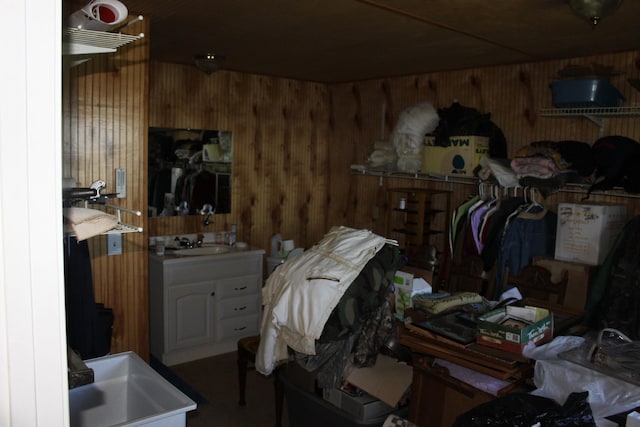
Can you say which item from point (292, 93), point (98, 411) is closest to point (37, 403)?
point (98, 411)

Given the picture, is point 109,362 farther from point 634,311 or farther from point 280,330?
point 634,311

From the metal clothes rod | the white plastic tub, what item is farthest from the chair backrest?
the white plastic tub

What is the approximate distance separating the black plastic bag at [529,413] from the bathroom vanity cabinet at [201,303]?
2876 mm

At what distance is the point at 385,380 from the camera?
2.42 metres

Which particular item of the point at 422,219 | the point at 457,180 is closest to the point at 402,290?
the point at 422,219

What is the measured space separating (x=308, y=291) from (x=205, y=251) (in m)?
2.45

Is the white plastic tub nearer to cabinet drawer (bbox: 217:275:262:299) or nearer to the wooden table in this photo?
the wooden table

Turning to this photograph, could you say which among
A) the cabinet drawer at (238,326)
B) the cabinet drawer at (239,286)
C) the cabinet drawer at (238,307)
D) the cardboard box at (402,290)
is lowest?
the cabinet drawer at (238,326)

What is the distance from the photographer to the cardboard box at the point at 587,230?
3.46 m

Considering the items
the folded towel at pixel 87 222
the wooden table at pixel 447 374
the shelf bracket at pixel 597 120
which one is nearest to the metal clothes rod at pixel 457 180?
the shelf bracket at pixel 597 120

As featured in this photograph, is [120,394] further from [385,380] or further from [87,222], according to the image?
[385,380]

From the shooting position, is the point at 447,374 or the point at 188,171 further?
the point at 188,171

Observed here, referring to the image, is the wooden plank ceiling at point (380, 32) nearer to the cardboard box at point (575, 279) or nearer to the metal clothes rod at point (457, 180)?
the metal clothes rod at point (457, 180)

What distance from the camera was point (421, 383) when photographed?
2.22m
